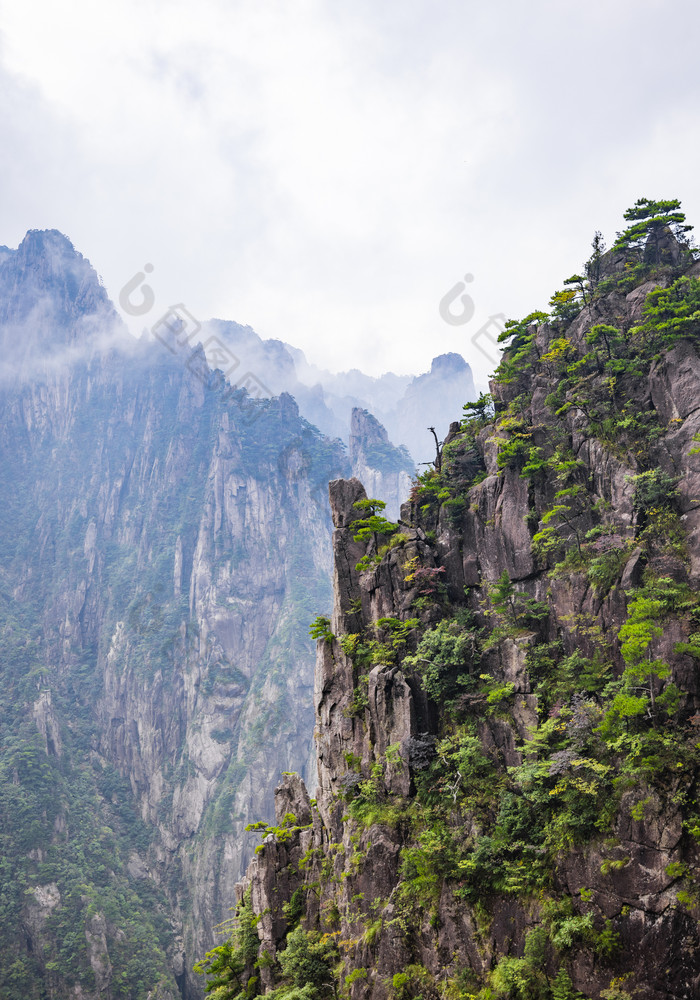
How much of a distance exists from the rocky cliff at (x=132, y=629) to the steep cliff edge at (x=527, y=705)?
182 ft

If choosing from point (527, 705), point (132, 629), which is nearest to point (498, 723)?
point (527, 705)

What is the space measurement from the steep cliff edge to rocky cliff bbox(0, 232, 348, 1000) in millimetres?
55334

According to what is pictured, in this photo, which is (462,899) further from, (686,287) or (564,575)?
(686,287)

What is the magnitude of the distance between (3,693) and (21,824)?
85.6ft

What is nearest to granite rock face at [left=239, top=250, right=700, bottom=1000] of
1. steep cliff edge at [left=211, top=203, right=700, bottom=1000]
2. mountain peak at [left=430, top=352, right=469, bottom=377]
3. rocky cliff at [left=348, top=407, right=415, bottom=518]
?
steep cliff edge at [left=211, top=203, right=700, bottom=1000]

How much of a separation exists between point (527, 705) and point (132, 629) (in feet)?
334

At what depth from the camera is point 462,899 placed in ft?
49.8

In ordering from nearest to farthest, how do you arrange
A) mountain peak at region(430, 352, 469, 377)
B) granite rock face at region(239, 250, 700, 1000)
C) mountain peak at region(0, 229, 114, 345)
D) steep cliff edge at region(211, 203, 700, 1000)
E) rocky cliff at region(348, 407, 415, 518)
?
granite rock face at region(239, 250, 700, 1000) → steep cliff edge at region(211, 203, 700, 1000) → rocky cliff at region(348, 407, 415, 518) → mountain peak at region(0, 229, 114, 345) → mountain peak at region(430, 352, 469, 377)

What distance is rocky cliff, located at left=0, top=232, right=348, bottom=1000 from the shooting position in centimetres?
6731

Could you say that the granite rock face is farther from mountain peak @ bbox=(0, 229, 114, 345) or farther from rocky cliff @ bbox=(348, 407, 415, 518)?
mountain peak @ bbox=(0, 229, 114, 345)

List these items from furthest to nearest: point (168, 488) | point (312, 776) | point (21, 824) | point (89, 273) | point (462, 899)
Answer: point (89, 273) → point (168, 488) → point (312, 776) → point (21, 824) → point (462, 899)

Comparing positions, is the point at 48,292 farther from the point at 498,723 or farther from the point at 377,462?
the point at 498,723

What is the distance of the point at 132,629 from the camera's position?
107 m

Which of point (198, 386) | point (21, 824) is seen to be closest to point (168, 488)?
point (198, 386)
